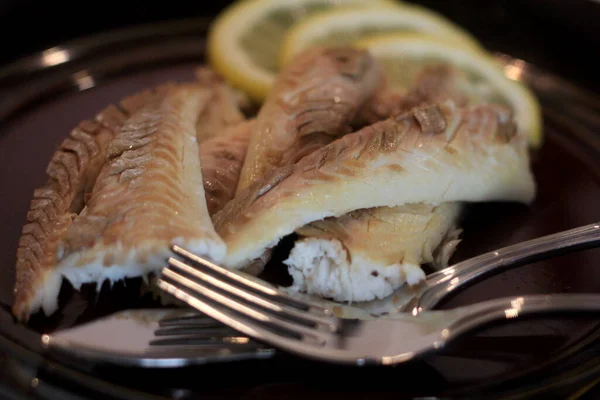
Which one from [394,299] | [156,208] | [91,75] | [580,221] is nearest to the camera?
[156,208]

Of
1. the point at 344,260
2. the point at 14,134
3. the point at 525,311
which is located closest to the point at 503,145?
the point at 525,311

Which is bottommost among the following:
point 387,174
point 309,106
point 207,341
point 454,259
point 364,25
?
point 454,259

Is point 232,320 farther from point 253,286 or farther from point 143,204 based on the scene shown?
point 143,204

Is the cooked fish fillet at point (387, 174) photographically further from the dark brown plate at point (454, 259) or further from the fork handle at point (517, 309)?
the fork handle at point (517, 309)

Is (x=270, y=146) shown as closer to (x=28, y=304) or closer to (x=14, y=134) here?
(x=28, y=304)

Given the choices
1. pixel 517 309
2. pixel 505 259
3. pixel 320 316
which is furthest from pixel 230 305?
pixel 505 259

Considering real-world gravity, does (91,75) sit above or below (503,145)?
above
